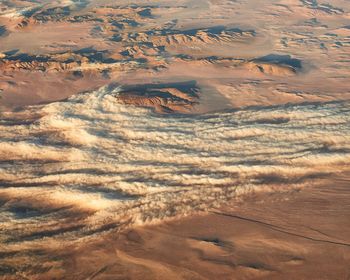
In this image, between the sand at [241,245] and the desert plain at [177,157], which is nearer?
the sand at [241,245]

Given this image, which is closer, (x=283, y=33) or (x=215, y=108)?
(x=215, y=108)

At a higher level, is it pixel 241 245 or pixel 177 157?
pixel 177 157

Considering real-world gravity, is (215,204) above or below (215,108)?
below

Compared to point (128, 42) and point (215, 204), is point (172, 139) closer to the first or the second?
point (215, 204)

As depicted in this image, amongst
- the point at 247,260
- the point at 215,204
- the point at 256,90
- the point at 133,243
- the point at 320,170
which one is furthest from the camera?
the point at 256,90

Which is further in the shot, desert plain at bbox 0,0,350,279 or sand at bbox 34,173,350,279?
desert plain at bbox 0,0,350,279

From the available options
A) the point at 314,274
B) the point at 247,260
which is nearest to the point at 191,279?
the point at 247,260

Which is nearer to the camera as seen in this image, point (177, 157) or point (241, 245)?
point (241, 245)

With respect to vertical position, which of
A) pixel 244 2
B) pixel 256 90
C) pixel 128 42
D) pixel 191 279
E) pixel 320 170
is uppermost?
pixel 244 2

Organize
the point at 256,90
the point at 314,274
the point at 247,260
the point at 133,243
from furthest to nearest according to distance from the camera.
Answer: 1. the point at 256,90
2. the point at 133,243
3. the point at 247,260
4. the point at 314,274

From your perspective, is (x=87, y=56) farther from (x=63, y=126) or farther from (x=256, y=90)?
(x=256, y=90)
